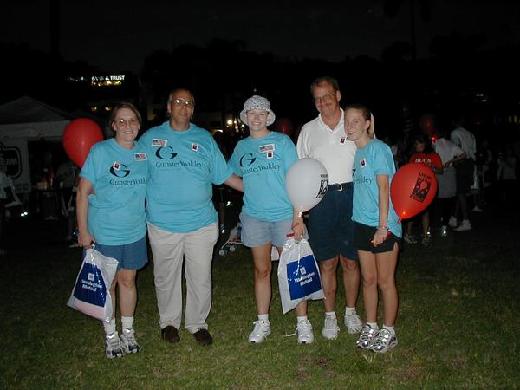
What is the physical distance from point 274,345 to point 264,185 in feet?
4.33

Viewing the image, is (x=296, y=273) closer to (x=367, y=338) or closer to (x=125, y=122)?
(x=367, y=338)

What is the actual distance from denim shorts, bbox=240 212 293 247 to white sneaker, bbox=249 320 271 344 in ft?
2.36

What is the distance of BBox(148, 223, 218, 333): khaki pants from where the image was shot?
177 inches

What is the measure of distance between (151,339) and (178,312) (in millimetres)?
337

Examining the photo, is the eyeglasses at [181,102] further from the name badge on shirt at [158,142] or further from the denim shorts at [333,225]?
the denim shorts at [333,225]

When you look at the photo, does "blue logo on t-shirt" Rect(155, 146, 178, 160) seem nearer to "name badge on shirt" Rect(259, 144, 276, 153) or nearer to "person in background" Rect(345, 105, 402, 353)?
"name badge on shirt" Rect(259, 144, 276, 153)

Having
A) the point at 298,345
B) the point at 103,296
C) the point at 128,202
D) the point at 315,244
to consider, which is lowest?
the point at 298,345

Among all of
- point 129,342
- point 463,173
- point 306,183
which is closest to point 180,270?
point 129,342

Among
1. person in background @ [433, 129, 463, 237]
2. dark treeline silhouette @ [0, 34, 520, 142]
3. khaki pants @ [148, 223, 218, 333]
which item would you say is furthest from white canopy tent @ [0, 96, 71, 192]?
dark treeline silhouette @ [0, 34, 520, 142]

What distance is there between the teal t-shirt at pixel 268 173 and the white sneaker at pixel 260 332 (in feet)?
3.04

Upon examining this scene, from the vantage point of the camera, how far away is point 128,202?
13.9 ft

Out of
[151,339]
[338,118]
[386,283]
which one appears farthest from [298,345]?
[338,118]

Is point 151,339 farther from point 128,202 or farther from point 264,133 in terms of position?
point 264,133

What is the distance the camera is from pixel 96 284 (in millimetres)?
4234
